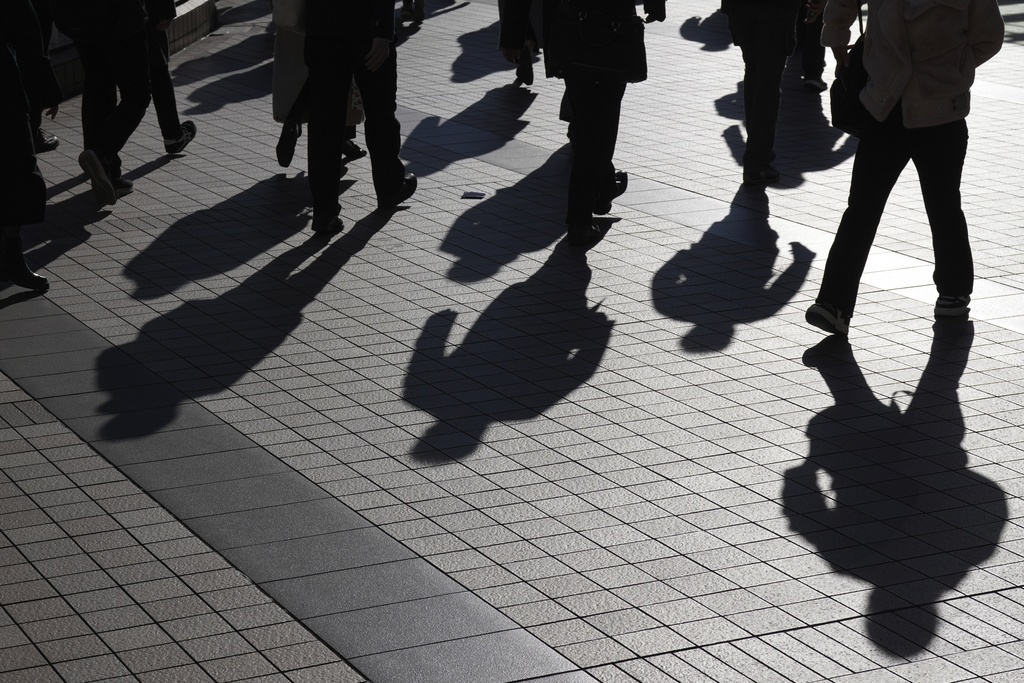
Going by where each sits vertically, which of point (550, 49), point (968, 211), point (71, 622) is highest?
point (550, 49)

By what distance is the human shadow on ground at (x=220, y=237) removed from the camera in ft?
23.5

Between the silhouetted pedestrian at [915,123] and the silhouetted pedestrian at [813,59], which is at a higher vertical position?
the silhouetted pedestrian at [915,123]

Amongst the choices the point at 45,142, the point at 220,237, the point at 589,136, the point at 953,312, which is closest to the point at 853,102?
the point at 953,312

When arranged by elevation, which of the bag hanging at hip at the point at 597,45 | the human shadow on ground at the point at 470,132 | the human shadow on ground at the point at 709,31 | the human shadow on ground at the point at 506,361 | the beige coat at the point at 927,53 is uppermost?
the beige coat at the point at 927,53

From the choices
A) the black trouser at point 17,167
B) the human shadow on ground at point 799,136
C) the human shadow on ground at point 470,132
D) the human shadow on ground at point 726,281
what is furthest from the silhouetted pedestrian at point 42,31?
the human shadow on ground at point 799,136

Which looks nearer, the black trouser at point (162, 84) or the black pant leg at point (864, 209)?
the black pant leg at point (864, 209)

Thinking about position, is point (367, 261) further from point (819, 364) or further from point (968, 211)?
point (968, 211)

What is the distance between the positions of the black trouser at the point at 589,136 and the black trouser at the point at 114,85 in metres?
2.76

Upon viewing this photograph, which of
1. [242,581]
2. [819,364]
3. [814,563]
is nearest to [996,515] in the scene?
[814,563]

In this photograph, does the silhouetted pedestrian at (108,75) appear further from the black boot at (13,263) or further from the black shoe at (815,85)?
the black shoe at (815,85)

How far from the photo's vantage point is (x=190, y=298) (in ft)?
22.3

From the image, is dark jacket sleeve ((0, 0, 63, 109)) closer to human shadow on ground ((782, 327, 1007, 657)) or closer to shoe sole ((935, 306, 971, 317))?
human shadow on ground ((782, 327, 1007, 657))

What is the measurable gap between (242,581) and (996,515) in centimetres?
244

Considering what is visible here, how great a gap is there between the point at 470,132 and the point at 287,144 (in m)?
2.01
